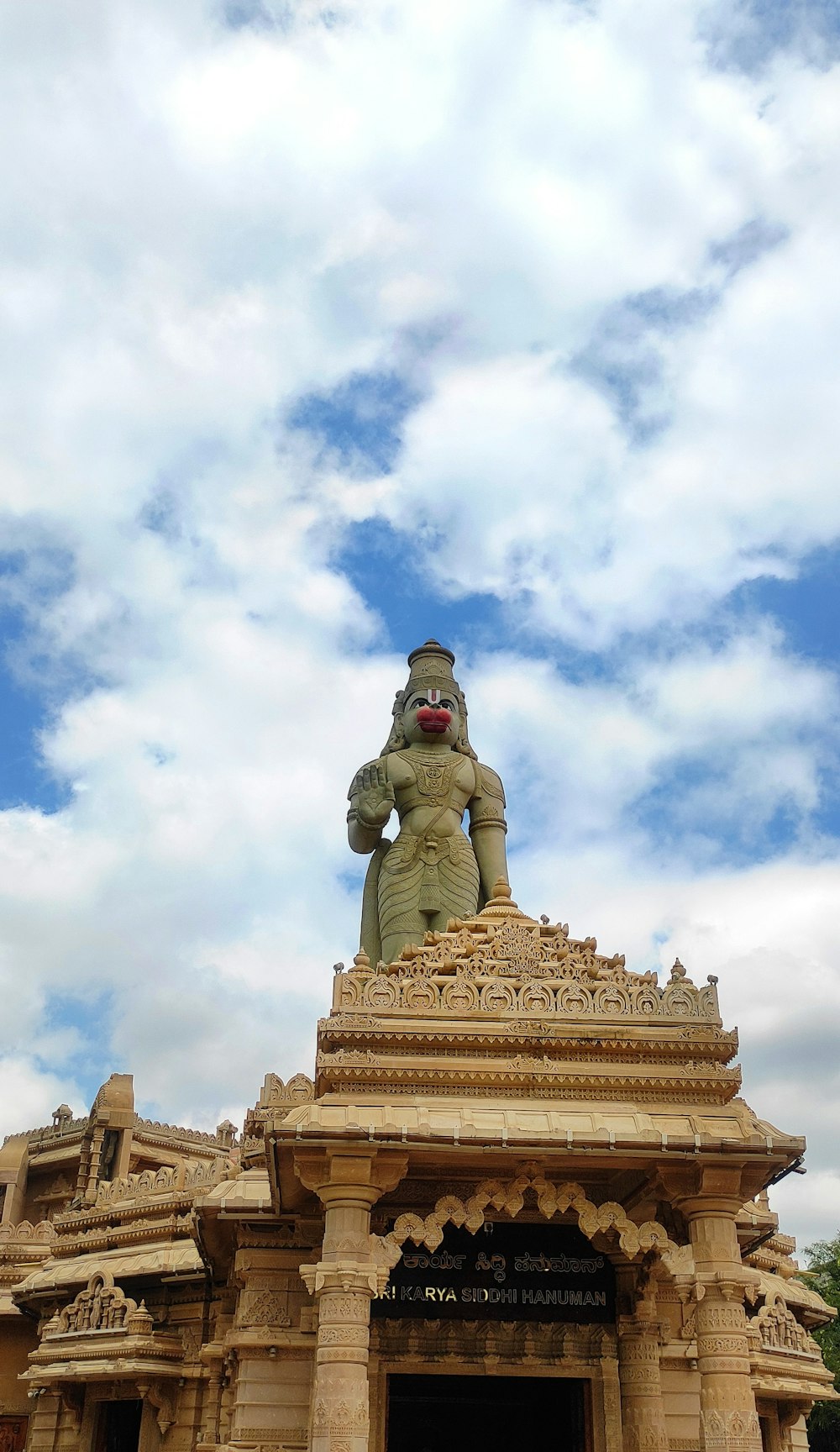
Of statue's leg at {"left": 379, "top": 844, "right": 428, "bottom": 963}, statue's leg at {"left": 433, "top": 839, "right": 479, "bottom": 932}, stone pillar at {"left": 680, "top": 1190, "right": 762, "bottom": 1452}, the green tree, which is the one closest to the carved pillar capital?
stone pillar at {"left": 680, "top": 1190, "right": 762, "bottom": 1452}

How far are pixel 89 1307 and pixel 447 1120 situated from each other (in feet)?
28.5

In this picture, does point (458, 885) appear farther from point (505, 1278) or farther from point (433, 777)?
point (505, 1278)

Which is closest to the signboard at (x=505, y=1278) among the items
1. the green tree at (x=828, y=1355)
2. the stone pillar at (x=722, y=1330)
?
the stone pillar at (x=722, y=1330)

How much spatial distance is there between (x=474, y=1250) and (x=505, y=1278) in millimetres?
402

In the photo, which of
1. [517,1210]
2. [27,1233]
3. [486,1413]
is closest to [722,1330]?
[517,1210]

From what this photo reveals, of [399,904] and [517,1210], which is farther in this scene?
[399,904]

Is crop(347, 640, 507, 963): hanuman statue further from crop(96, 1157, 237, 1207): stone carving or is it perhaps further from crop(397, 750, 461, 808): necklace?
crop(96, 1157, 237, 1207): stone carving

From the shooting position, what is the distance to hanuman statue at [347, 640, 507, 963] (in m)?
19.4

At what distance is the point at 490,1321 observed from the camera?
464 inches

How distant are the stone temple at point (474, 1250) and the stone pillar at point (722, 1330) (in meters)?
0.02

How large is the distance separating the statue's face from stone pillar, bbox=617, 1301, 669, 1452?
11.3m

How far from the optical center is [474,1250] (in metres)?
11.5

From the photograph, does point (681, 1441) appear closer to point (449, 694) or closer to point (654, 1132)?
point (654, 1132)

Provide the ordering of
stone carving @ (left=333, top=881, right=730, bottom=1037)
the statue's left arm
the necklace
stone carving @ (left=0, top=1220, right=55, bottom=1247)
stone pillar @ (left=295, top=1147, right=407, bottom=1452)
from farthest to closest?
1. the statue's left arm
2. the necklace
3. stone carving @ (left=0, top=1220, right=55, bottom=1247)
4. stone carving @ (left=333, top=881, right=730, bottom=1037)
5. stone pillar @ (left=295, top=1147, right=407, bottom=1452)
